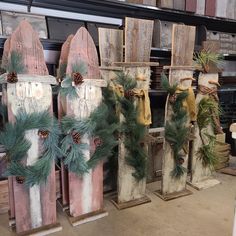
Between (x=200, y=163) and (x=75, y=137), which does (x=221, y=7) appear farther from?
(x=75, y=137)

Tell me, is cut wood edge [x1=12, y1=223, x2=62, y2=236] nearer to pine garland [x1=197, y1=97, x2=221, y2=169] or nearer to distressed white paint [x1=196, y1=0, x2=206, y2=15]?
pine garland [x1=197, y1=97, x2=221, y2=169]

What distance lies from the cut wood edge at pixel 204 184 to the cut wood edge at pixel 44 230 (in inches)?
47.3

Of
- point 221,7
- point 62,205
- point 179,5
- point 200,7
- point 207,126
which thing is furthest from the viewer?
point 221,7

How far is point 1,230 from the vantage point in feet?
5.34

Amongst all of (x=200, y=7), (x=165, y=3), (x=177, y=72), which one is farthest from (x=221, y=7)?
(x=177, y=72)

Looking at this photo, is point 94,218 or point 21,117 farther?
point 94,218

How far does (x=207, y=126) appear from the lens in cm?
219

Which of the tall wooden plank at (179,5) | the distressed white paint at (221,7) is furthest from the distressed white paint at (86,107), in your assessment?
the distressed white paint at (221,7)

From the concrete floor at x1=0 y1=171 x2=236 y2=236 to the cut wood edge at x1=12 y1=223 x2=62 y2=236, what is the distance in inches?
1.3

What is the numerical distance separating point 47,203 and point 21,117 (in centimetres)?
60

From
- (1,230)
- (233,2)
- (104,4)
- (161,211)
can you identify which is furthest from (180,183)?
(233,2)

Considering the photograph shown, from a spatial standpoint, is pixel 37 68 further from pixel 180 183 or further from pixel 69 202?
pixel 180 183

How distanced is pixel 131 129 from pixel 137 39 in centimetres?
65

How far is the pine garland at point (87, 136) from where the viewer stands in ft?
5.24
